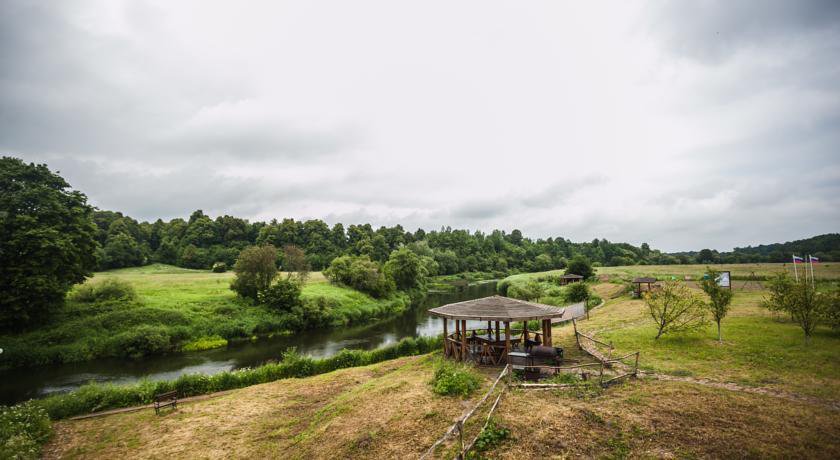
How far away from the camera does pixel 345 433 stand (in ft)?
33.0

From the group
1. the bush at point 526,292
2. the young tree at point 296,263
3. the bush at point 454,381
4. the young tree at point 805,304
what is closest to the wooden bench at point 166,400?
the bush at point 454,381

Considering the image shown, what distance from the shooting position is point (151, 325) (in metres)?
29.0

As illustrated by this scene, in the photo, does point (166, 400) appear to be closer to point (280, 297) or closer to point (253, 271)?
point (280, 297)

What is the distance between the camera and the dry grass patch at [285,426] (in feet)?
31.4

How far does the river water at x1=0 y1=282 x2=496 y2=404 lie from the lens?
68.1 feet

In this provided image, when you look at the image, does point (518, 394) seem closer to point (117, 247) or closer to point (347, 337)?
point (347, 337)

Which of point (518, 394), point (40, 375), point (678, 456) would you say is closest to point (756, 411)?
point (678, 456)

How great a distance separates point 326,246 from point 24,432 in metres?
81.8

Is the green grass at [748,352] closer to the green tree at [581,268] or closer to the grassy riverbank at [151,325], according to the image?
the grassy riverbank at [151,325]

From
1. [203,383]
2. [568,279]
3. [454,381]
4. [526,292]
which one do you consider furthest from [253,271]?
[568,279]

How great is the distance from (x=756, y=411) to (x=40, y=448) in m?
21.2

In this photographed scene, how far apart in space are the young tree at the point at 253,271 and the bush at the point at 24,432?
25.6 m

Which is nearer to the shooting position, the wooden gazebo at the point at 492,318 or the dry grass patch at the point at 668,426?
the dry grass patch at the point at 668,426

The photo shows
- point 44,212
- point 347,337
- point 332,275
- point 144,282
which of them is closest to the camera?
point 44,212
